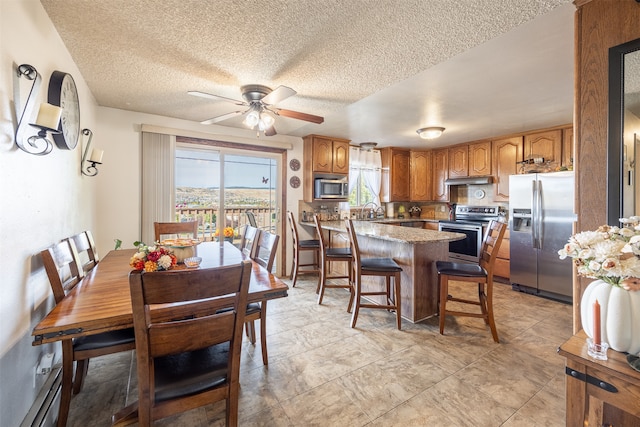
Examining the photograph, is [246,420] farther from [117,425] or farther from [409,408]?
[409,408]

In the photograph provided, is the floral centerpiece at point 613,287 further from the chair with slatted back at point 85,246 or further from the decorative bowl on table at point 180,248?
the chair with slatted back at point 85,246

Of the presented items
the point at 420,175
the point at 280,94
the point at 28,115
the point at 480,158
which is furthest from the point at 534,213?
the point at 28,115

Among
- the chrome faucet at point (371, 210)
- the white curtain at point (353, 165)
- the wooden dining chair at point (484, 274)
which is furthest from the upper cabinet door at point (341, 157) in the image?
the wooden dining chair at point (484, 274)

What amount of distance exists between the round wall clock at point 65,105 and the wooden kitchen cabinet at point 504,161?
533 cm

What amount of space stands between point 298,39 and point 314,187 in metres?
2.84

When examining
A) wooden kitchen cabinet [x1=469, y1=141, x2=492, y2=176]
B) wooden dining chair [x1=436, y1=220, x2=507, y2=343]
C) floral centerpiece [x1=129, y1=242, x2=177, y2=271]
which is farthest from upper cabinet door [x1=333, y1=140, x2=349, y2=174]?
floral centerpiece [x1=129, y1=242, x2=177, y2=271]

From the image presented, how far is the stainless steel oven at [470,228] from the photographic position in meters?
4.43

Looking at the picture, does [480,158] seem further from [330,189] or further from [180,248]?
[180,248]

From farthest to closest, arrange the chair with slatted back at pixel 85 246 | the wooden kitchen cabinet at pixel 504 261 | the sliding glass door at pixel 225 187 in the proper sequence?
the wooden kitchen cabinet at pixel 504 261
the sliding glass door at pixel 225 187
the chair with slatted back at pixel 85 246

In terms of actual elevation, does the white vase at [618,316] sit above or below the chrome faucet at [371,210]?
below

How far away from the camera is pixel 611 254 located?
89cm

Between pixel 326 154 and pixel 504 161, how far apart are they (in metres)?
2.89

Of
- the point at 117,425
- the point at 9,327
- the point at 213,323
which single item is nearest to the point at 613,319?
the point at 213,323

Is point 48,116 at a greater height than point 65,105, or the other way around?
point 65,105
